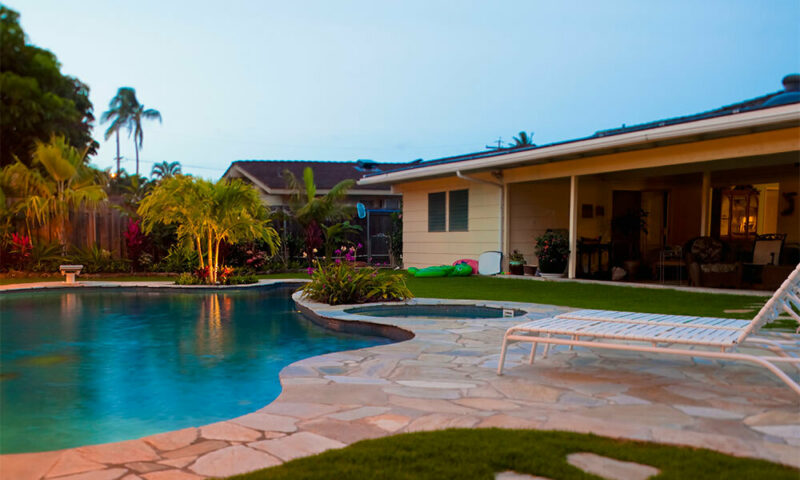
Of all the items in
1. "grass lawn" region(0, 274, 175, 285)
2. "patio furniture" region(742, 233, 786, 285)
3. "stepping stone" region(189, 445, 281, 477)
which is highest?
"patio furniture" region(742, 233, 786, 285)

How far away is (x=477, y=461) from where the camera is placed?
2.47 m

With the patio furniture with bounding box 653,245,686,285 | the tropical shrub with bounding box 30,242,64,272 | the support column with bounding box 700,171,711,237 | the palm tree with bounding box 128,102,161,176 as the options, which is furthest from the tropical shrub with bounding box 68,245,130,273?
the palm tree with bounding box 128,102,161,176

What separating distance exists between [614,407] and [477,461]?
1307 mm

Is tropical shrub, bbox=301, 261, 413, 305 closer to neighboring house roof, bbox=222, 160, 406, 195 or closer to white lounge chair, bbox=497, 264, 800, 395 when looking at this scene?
white lounge chair, bbox=497, 264, 800, 395

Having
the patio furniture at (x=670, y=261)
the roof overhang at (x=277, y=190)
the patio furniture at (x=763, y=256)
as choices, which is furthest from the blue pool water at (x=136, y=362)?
the roof overhang at (x=277, y=190)

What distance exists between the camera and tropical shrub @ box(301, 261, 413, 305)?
343 inches

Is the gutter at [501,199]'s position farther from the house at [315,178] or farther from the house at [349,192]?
the house at [315,178]

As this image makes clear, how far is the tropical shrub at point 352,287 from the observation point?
870 centimetres

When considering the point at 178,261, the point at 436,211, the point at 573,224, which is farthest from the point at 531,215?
the point at 178,261

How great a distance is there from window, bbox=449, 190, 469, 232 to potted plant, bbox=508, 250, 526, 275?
1.70m

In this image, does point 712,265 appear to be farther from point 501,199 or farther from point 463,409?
point 463,409

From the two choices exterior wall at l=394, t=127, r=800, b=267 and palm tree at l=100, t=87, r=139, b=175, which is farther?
palm tree at l=100, t=87, r=139, b=175

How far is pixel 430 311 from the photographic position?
831 cm

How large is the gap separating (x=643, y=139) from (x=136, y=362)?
8356mm
